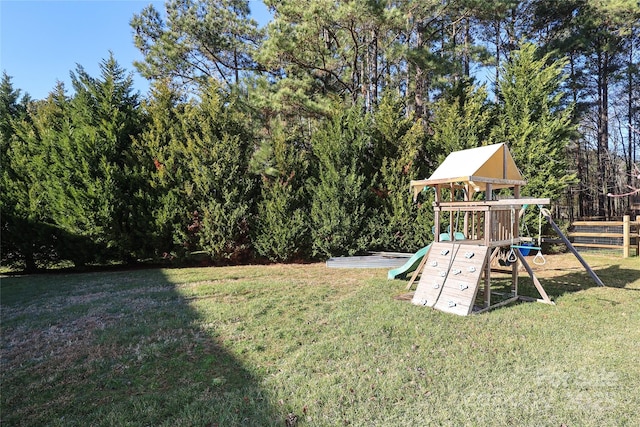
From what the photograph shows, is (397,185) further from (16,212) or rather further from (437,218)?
(16,212)

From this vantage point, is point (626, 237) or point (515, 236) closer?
point (515, 236)

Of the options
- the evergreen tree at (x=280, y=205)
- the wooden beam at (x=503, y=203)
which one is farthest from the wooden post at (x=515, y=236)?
the evergreen tree at (x=280, y=205)

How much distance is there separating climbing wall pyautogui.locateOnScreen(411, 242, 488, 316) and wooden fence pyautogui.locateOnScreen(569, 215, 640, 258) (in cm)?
808

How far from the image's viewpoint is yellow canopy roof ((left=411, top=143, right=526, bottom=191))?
5262 millimetres

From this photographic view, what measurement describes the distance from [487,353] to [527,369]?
39 cm

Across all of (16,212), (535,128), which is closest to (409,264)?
(535,128)

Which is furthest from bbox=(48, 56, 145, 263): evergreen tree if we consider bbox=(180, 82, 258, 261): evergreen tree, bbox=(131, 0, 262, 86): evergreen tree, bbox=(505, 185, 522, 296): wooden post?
bbox=(505, 185, 522, 296): wooden post

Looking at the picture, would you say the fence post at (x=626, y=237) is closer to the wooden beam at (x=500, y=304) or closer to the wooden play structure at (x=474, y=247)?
the wooden play structure at (x=474, y=247)

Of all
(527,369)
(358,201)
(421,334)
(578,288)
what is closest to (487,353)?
(527,369)

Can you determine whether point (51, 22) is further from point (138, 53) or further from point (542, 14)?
point (542, 14)

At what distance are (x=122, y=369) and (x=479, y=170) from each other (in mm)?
5348

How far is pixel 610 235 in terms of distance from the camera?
1038cm

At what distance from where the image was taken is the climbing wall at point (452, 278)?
4.60 meters

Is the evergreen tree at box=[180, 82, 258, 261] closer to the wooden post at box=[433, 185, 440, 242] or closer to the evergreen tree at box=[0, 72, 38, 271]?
the evergreen tree at box=[0, 72, 38, 271]
